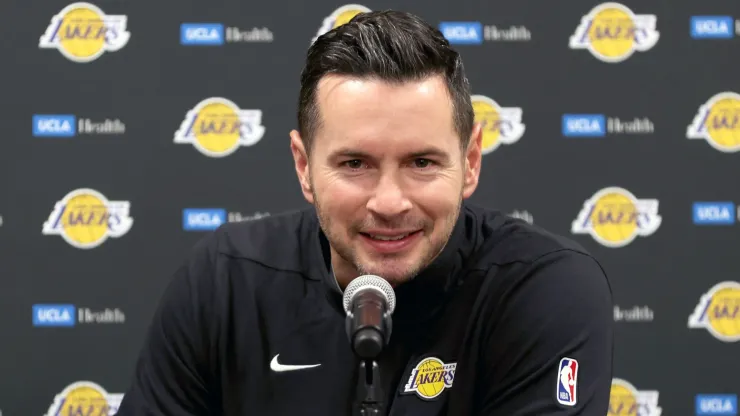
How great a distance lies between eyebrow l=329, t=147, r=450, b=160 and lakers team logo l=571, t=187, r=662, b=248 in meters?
1.90

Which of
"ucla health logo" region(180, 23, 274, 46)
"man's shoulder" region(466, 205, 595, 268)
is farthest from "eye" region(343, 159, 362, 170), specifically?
"ucla health logo" region(180, 23, 274, 46)

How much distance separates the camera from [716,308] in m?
2.97

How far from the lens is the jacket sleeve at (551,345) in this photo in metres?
1.24

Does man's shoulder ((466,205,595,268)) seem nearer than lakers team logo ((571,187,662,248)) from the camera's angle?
Yes

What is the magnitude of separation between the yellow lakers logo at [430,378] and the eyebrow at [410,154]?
36 cm

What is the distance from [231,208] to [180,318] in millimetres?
1620

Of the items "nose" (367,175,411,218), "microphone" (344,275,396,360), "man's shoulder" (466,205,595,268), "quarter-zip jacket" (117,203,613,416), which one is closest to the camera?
"microphone" (344,275,396,360)

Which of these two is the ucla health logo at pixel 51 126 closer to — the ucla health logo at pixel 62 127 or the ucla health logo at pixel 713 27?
the ucla health logo at pixel 62 127

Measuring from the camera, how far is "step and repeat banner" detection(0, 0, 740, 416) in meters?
2.97

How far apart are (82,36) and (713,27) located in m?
2.43

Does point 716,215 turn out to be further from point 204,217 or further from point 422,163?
point 422,163

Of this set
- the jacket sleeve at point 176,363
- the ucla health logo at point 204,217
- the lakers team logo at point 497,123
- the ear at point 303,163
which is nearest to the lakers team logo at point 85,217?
the ucla health logo at point 204,217

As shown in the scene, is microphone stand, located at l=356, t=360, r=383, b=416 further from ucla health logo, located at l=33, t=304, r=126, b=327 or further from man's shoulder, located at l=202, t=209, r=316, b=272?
ucla health logo, located at l=33, t=304, r=126, b=327

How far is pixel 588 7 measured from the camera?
2984mm
